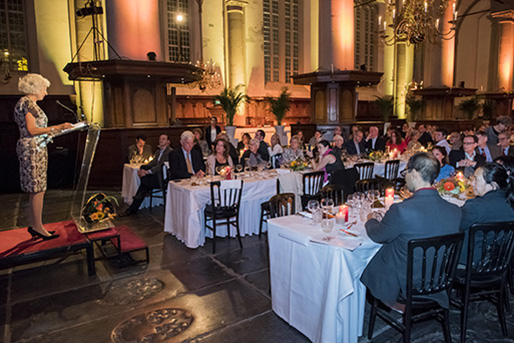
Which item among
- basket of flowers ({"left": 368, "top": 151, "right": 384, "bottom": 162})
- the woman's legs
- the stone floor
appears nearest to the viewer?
the stone floor

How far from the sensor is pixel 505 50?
21812 millimetres

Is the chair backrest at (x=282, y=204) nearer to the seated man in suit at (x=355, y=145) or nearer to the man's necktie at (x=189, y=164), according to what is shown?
the man's necktie at (x=189, y=164)

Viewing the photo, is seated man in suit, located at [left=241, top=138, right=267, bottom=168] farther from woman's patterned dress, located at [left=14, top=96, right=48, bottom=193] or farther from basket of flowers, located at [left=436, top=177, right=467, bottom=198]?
woman's patterned dress, located at [left=14, top=96, right=48, bottom=193]

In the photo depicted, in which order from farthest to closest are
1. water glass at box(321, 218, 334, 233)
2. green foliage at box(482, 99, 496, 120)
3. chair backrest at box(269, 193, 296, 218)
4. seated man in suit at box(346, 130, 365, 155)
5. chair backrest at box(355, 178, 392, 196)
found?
green foliage at box(482, 99, 496, 120) < seated man in suit at box(346, 130, 365, 155) < chair backrest at box(355, 178, 392, 196) < chair backrest at box(269, 193, 296, 218) < water glass at box(321, 218, 334, 233)

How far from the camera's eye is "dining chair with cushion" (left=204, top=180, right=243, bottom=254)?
5.48m

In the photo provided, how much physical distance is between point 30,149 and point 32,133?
0.22 metres

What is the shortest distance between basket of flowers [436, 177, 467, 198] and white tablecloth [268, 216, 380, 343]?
1.76 metres

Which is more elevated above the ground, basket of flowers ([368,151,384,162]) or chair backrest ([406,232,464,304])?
basket of flowers ([368,151,384,162])

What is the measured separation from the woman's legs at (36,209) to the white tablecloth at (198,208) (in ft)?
6.13

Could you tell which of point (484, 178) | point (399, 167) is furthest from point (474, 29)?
point (484, 178)

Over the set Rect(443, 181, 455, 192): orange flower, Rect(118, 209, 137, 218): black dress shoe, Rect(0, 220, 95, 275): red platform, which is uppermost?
Rect(443, 181, 455, 192): orange flower

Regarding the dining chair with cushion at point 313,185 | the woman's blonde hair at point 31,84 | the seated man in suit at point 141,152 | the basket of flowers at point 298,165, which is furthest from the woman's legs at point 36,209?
the basket of flowers at point 298,165

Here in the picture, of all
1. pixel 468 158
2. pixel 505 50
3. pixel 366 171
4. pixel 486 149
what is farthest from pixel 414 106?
pixel 468 158

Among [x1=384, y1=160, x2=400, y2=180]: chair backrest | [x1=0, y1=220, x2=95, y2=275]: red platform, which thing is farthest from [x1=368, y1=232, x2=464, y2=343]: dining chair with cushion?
[x1=384, y1=160, x2=400, y2=180]: chair backrest
